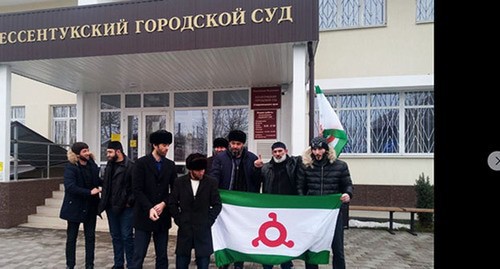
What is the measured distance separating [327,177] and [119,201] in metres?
2.55

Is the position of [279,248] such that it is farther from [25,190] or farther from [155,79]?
[25,190]

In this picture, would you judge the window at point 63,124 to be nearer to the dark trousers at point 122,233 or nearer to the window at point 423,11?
the dark trousers at point 122,233

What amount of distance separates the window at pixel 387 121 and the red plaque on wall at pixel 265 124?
188 cm

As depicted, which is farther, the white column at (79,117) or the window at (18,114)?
the window at (18,114)

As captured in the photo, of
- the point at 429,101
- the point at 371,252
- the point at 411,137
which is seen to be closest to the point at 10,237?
the point at 371,252

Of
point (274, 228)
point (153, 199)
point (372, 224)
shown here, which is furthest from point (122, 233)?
point (372, 224)

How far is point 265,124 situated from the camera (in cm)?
923

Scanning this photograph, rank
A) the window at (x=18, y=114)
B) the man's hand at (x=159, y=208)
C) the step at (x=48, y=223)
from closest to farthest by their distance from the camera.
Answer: the man's hand at (x=159, y=208) < the step at (x=48, y=223) < the window at (x=18, y=114)

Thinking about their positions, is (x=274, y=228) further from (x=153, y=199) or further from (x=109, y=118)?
(x=109, y=118)

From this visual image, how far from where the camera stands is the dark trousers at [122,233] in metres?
4.62

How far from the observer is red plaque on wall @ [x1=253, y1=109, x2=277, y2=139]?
9.16 m

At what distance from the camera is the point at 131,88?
32.2 ft

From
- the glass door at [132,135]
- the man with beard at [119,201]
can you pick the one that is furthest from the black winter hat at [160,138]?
the glass door at [132,135]

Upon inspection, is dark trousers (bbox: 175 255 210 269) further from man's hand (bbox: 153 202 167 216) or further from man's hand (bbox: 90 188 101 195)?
man's hand (bbox: 90 188 101 195)
